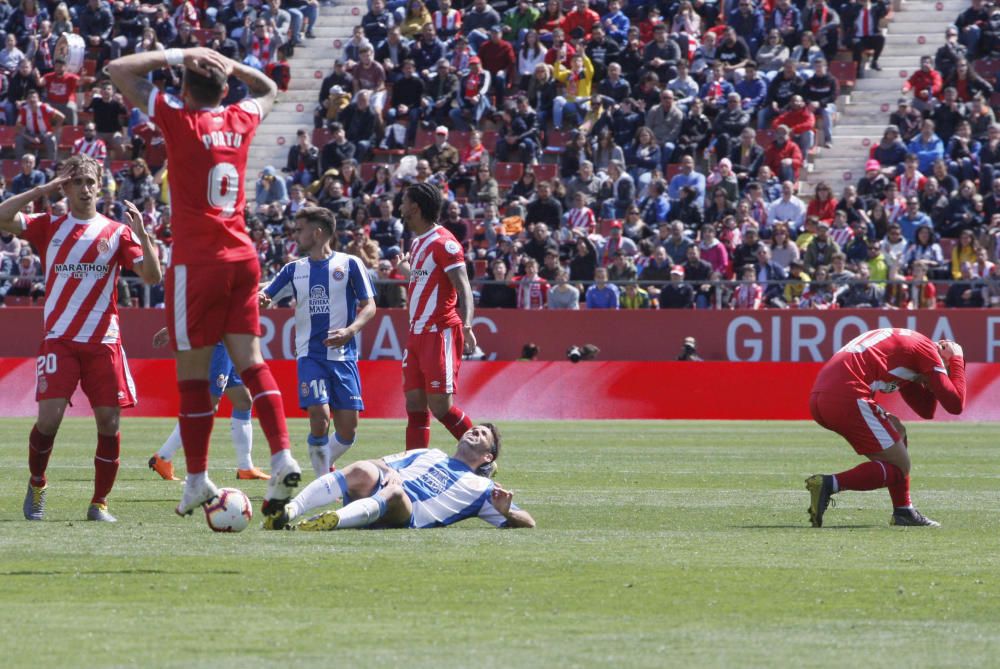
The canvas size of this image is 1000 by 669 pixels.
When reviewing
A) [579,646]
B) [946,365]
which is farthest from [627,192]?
[579,646]

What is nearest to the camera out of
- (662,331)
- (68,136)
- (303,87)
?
(662,331)

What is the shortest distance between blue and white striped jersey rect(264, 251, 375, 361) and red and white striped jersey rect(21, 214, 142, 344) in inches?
93.0

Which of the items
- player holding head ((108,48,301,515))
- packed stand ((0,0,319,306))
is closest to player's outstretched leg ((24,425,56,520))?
player holding head ((108,48,301,515))

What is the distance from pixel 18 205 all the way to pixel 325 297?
3.28m

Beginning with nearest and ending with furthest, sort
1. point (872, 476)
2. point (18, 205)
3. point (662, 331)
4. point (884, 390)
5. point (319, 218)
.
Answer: point (18, 205) < point (872, 476) < point (884, 390) < point (319, 218) < point (662, 331)

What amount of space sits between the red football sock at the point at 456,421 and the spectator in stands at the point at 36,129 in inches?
983

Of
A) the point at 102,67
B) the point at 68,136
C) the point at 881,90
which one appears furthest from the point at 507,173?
the point at 102,67

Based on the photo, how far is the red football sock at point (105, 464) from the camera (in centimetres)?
1122

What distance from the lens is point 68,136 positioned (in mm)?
36875

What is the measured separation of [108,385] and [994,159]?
21864 millimetres

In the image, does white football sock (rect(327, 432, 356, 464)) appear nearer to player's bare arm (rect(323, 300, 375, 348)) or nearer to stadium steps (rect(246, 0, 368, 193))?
player's bare arm (rect(323, 300, 375, 348))

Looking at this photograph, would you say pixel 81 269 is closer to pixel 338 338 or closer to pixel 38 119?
pixel 338 338

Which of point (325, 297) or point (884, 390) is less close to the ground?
point (325, 297)

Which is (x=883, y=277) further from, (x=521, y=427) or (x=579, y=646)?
(x=579, y=646)
